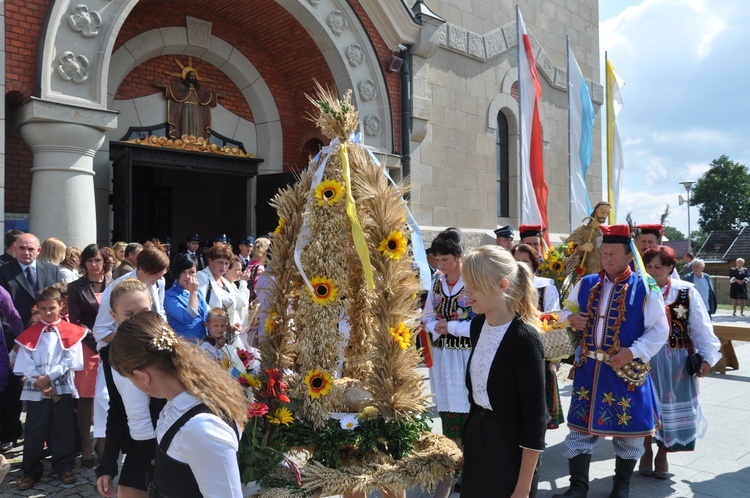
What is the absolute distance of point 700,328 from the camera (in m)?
5.10

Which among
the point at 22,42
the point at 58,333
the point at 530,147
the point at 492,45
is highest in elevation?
the point at 492,45

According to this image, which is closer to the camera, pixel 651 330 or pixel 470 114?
pixel 651 330

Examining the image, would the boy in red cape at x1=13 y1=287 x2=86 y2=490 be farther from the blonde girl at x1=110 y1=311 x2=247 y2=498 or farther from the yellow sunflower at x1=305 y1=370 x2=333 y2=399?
the blonde girl at x1=110 y1=311 x2=247 y2=498

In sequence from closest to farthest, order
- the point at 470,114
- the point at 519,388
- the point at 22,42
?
the point at 519,388 < the point at 22,42 < the point at 470,114

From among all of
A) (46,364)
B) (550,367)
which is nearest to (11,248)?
(46,364)

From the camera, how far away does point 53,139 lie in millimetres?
7922

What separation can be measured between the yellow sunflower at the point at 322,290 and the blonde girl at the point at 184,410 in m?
1.35

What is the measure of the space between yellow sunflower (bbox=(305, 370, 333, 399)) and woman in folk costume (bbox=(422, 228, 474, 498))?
116 centimetres

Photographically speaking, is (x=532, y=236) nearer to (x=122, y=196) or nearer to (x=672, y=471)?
(x=672, y=471)

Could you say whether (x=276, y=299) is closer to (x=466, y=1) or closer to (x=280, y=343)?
(x=280, y=343)

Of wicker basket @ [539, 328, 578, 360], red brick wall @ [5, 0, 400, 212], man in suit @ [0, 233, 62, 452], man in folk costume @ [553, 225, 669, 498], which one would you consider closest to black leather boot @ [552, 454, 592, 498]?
man in folk costume @ [553, 225, 669, 498]

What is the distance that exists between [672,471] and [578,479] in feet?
4.19

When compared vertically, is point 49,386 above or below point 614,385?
below

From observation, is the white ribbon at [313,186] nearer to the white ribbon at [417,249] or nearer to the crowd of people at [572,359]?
the white ribbon at [417,249]
